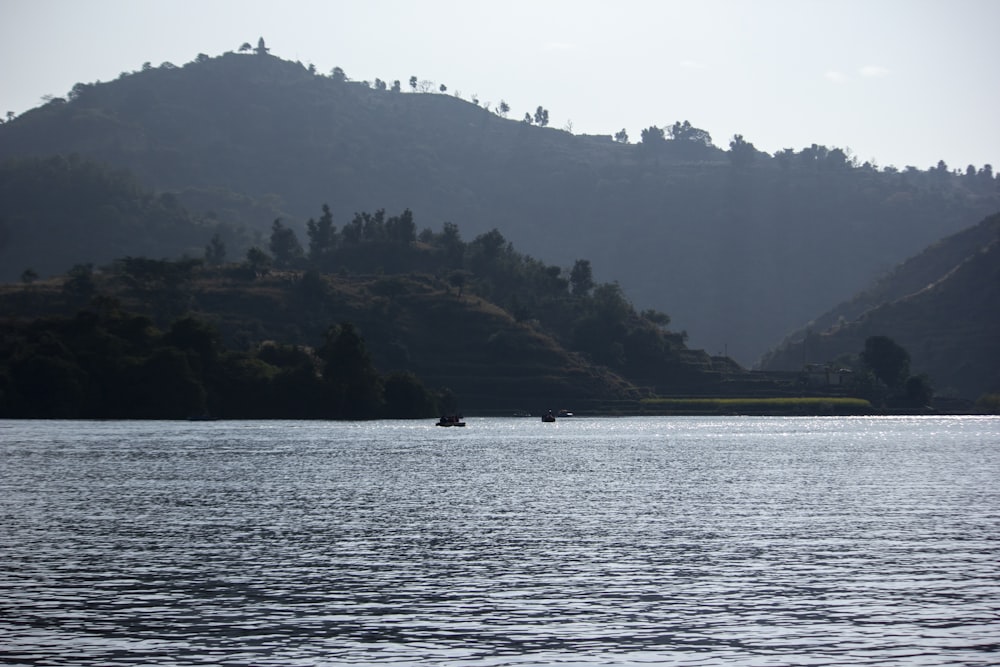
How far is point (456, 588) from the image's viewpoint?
55781 millimetres

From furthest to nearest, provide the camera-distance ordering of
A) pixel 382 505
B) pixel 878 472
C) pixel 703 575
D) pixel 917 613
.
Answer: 1. pixel 878 472
2. pixel 382 505
3. pixel 703 575
4. pixel 917 613

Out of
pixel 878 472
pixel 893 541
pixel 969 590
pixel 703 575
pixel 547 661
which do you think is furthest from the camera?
pixel 878 472

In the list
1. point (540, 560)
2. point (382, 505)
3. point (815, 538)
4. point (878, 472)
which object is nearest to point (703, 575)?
point (540, 560)

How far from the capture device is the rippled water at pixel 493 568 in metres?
44.0

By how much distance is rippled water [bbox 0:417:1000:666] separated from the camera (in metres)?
44.0

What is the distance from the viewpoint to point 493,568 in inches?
2415

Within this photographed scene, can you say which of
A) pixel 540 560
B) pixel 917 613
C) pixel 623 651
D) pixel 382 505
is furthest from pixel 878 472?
pixel 623 651

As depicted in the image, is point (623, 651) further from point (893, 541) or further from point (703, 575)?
point (893, 541)

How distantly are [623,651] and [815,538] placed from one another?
1289 inches

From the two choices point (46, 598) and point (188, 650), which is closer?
point (188, 650)

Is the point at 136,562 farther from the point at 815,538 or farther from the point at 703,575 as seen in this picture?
the point at 815,538

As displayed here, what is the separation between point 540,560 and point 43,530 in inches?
1202

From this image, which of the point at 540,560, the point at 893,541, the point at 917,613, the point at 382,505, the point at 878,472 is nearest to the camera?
the point at 917,613

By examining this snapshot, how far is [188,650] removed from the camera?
141ft
